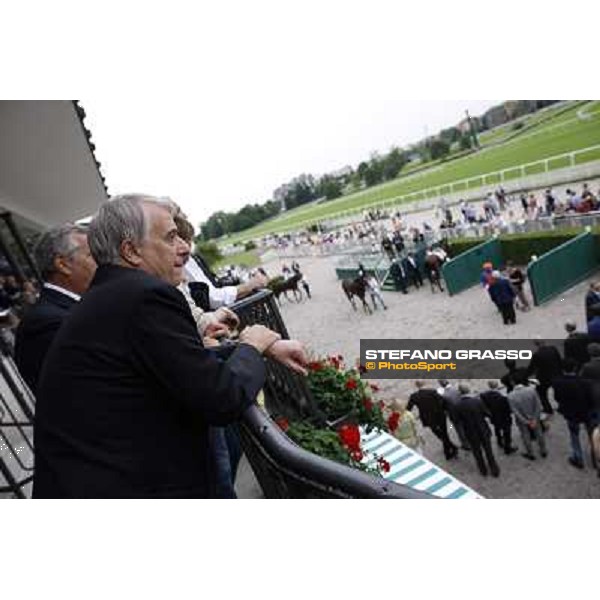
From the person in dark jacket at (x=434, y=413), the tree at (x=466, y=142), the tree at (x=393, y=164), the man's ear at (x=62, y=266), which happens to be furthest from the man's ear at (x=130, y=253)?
the tree at (x=393, y=164)

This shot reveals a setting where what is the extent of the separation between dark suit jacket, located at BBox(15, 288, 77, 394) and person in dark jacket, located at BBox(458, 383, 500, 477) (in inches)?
249

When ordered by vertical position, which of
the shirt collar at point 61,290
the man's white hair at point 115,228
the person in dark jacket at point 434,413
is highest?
the man's white hair at point 115,228

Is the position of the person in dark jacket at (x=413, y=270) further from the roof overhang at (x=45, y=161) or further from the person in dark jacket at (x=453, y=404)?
the person in dark jacket at (x=453, y=404)

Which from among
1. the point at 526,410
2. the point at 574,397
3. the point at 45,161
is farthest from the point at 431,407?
the point at 45,161

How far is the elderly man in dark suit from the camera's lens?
1341mm

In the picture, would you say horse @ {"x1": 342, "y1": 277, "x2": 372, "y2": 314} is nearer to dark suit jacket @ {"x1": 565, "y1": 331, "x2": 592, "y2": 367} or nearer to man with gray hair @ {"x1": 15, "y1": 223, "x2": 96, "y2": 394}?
dark suit jacket @ {"x1": 565, "y1": 331, "x2": 592, "y2": 367}

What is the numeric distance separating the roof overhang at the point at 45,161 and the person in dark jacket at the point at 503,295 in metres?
8.91

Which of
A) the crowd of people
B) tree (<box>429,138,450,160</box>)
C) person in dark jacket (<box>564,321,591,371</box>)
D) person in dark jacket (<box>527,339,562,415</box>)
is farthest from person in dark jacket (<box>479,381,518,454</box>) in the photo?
tree (<box>429,138,450,160</box>)

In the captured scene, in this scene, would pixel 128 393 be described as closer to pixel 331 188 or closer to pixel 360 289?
pixel 360 289

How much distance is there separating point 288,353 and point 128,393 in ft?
1.83

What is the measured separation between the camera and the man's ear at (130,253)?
1.53 meters

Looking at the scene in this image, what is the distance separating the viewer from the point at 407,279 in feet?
70.7
